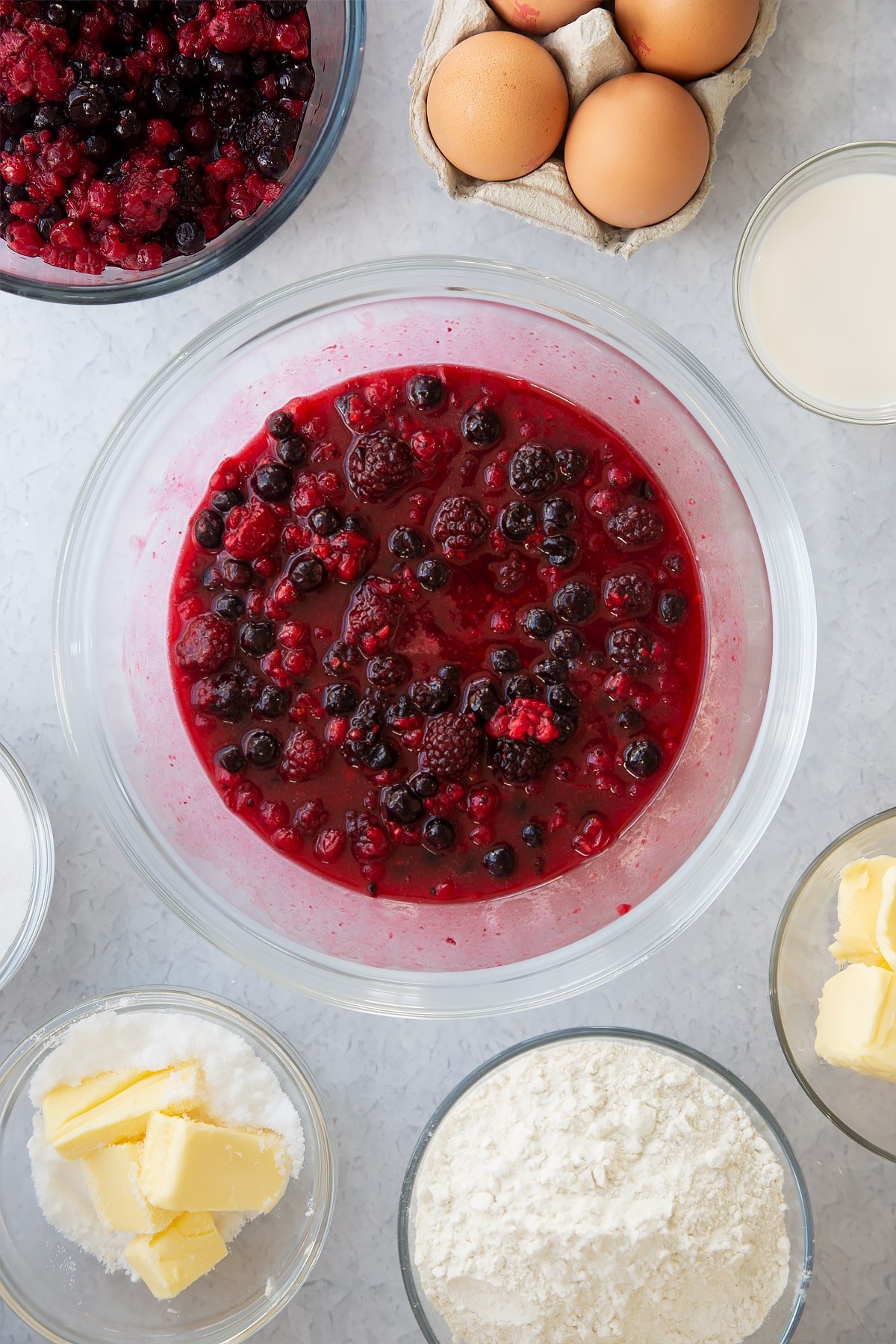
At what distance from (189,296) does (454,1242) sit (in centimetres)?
190

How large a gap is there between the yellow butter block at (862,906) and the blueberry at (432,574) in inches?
36.7

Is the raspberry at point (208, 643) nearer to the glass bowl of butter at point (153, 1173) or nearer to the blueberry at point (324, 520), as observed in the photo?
the blueberry at point (324, 520)

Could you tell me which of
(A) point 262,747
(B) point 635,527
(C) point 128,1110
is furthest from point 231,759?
(B) point 635,527

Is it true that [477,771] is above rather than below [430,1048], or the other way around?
above

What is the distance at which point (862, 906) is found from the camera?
192cm

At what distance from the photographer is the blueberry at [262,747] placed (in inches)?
80.8

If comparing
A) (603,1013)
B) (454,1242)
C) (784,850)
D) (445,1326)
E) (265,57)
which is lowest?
(445,1326)

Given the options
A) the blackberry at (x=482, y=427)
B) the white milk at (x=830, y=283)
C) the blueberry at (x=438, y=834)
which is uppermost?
the white milk at (x=830, y=283)

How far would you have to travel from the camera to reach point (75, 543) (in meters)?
2.07

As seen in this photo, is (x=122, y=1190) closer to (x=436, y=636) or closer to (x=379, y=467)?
(x=436, y=636)

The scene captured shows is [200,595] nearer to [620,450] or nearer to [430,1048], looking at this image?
[620,450]

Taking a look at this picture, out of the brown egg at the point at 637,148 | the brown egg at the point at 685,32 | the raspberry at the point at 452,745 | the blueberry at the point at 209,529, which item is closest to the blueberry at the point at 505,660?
the raspberry at the point at 452,745

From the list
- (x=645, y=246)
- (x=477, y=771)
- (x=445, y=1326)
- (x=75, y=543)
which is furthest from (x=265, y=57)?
(x=445, y=1326)

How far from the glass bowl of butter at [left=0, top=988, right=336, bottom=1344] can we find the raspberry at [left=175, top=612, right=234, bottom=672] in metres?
0.65
